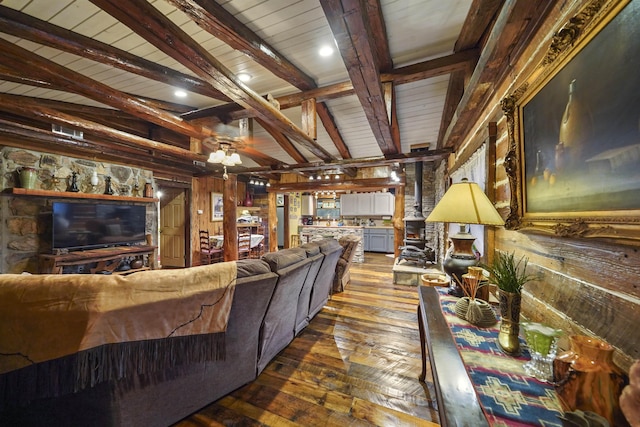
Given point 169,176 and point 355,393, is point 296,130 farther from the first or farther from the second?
point 169,176

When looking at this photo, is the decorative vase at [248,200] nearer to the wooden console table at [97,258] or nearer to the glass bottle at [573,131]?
the wooden console table at [97,258]

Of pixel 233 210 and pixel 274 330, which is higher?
pixel 233 210

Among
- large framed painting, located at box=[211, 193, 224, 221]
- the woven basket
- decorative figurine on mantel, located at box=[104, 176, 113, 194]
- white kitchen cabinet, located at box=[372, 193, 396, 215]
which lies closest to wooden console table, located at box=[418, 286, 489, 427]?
the woven basket

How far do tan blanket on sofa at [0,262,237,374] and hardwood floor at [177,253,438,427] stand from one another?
754 millimetres

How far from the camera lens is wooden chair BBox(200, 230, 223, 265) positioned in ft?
17.7

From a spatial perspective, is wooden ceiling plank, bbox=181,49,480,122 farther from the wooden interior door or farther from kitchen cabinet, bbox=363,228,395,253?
kitchen cabinet, bbox=363,228,395,253

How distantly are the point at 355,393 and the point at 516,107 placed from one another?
6.73 feet

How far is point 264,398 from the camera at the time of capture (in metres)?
1.59

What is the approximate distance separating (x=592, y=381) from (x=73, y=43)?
304cm

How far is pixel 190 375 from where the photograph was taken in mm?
1368

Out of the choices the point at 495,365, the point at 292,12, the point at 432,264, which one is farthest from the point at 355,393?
the point at 432,264

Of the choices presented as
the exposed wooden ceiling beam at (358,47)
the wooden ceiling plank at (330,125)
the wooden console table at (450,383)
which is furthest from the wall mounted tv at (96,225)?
the wooden console table at (450,383)

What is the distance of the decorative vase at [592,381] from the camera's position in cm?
55

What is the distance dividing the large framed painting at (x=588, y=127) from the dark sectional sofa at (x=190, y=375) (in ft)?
4.91
